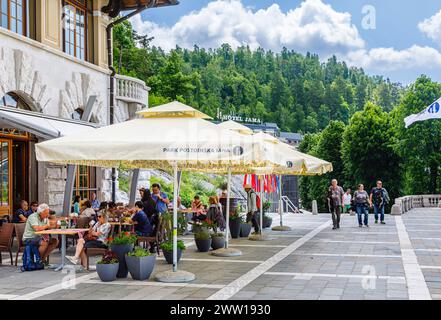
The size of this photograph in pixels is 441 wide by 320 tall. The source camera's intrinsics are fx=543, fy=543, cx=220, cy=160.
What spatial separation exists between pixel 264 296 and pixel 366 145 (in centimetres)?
4105

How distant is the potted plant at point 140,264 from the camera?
9.34m

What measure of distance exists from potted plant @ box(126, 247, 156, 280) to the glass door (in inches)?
275

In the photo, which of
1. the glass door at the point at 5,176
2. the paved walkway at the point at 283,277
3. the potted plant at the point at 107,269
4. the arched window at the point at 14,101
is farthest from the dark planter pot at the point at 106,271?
the arched window at the point at 14,101

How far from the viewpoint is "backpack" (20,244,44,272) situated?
10555mm

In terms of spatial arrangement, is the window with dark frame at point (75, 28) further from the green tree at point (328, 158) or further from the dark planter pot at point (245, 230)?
the green tree at point (328, 158)

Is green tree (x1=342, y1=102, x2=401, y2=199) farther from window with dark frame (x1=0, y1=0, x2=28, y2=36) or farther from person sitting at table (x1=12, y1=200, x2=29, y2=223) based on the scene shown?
person sitting at table (x1=12, y1=200, x2=29, y2=223)

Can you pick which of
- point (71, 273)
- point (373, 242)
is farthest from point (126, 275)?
point (373, 242)

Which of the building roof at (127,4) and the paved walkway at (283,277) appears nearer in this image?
the paved walkway at (283,277)

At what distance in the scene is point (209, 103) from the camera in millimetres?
122312

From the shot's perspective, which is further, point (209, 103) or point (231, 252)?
point (209, 103)

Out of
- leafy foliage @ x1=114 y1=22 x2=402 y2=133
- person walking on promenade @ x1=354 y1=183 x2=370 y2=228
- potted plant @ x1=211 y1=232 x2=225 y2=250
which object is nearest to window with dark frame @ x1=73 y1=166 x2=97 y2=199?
potted plant @ x1=211 y1=232 x2=225 y2=250

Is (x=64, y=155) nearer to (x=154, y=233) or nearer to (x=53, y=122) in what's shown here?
(x=154, y=233)

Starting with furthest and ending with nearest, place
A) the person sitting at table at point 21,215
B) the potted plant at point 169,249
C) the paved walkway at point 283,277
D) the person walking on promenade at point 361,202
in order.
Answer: the person walking on promenade at point 361,202 < the person sitting at table at point 21,215 < the potted plant at point 169,249 < the paved walkway at point 283,277

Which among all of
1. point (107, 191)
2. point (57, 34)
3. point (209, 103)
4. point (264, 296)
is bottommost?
point (264, 296)
